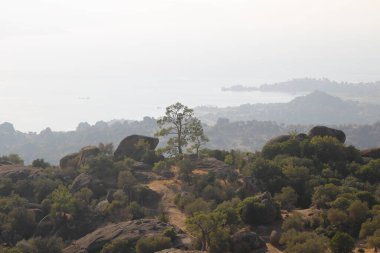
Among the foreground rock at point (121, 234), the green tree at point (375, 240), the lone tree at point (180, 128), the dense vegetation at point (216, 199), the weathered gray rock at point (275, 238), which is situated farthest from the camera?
Result: the lone tree at point (180, 128)

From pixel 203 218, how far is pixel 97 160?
22036 millimetres

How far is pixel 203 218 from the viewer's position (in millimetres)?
Result: 25969

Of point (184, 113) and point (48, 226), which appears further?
point (184, 113)

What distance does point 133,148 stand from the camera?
176 feet

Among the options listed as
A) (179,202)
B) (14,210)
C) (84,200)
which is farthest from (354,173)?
(14,210)

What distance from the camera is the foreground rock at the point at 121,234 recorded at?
27.8 m

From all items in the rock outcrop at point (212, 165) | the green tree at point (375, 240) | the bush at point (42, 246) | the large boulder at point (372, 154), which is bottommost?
the bush at point (42, 246)

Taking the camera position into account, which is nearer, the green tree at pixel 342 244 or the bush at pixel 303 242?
the bush at pixel 303 242

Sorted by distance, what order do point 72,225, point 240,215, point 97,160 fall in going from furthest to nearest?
A: point 97,160, point 72,225, point 240,215

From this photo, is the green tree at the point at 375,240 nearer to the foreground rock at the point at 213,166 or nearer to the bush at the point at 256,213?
the bush at the point at 256,213

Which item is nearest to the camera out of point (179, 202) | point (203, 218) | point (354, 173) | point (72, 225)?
point (203, 218)

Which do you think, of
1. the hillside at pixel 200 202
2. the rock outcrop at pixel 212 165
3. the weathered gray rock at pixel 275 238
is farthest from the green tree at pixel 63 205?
the weathered gray rock at pixel 275 238

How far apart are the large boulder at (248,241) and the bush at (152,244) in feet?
12.6

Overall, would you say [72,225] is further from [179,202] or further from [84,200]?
[179,202]
